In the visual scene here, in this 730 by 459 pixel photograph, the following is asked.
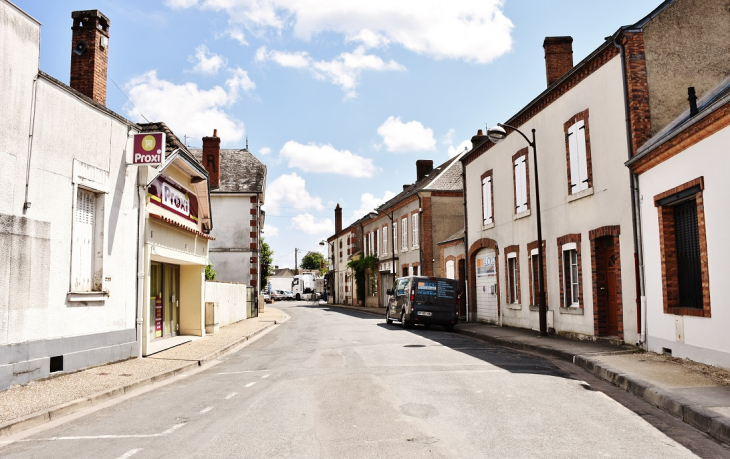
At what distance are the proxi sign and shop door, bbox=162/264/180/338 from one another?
221 inches

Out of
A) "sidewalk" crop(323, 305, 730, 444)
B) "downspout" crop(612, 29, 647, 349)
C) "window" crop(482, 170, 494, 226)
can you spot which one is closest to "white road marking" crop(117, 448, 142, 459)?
"sidewalk" crop(323, 305, 730, 444)

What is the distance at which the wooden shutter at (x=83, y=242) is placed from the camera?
10953 mm

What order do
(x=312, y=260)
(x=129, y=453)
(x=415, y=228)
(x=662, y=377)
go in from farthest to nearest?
(x=312, y=260)
(x=415, y=228)
(x=662, y=377)
(x=129, y=453)

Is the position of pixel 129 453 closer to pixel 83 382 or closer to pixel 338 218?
pixel 83 382

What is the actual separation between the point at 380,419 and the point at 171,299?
12.9 meters

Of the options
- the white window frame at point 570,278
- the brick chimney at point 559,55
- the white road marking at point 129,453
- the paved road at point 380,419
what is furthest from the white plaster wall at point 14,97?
the brick chimney at point 559,55

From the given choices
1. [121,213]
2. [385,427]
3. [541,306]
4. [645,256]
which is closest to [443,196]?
[541,306]

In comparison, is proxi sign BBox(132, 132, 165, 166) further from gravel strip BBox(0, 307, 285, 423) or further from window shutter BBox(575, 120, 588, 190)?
window shutter BBox(575, 120, 588, 190)

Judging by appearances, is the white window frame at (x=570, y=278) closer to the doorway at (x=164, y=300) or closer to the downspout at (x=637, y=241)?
the downspout at (x=637, y=241)

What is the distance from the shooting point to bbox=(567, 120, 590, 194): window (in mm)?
15641

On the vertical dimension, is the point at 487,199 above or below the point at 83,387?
above

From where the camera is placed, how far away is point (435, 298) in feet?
70.5

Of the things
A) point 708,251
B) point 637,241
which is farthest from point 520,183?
point 708,251

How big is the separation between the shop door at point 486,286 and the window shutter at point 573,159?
6.76 m
